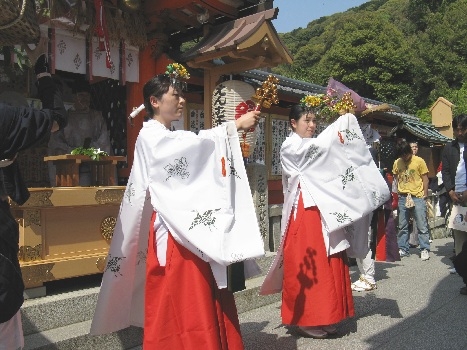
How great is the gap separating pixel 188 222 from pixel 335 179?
1.95m

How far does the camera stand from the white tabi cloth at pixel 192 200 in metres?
3.00

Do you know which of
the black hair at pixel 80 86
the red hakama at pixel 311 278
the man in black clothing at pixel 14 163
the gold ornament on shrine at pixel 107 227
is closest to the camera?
the man in black clothing at pixel 14 163

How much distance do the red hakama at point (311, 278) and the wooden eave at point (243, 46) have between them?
2.37 meters

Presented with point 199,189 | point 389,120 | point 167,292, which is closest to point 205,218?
point 199,189

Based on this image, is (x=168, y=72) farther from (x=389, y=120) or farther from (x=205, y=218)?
(x=389, y=120)

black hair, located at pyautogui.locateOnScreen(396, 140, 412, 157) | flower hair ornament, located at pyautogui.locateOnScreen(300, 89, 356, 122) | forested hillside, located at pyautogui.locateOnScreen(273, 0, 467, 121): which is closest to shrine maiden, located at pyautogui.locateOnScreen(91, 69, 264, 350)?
flower hair ornament, located at pyautogui.locateOnScreen(300, 89, 356, 122)

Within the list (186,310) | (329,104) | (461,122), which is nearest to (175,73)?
(186,310)

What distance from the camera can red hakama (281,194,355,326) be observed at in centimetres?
433

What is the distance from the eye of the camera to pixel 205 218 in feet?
9.91

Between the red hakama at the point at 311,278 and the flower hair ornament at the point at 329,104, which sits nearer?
the red hakama at the point at 311,278

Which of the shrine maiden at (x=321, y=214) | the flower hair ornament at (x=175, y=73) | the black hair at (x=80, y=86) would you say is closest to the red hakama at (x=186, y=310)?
the flower hair ornament at (x=175, y=73)

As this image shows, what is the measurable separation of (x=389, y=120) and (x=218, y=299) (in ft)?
42.0

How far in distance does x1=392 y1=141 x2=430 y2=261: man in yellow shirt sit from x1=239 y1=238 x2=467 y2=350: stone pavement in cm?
207

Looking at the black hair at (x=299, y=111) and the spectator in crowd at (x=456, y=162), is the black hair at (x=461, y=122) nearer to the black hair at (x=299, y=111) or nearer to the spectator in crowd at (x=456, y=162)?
the spectator in crowd at (x=456, y=162)
